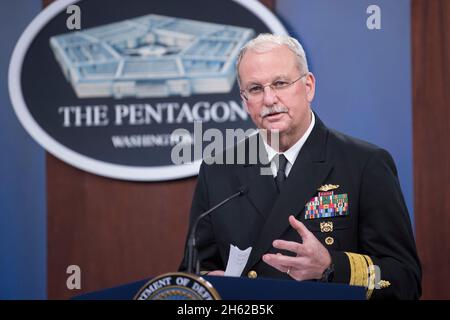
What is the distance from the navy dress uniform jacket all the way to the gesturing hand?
148 mm

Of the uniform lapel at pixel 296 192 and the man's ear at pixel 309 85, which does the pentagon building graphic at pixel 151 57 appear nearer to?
the man's ear at pixel 309 85

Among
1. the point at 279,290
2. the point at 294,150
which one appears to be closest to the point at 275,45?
the point at 294,150

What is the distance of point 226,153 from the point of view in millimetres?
2193

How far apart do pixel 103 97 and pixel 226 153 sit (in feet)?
3.47

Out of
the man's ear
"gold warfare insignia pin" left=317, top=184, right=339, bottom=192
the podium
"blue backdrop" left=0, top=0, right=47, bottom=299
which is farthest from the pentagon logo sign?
the podium

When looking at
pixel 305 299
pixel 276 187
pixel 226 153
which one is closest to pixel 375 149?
pixel 276 187

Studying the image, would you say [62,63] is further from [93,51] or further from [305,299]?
[305,299]

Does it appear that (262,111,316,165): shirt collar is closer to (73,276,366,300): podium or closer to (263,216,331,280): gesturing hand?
(263,216,331,280): gesturing hand

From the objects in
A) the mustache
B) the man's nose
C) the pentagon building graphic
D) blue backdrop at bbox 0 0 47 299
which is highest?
the pentagon building graphic

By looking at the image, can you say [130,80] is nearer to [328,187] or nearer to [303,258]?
[328,187]

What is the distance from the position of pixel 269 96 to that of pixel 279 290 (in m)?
0.79

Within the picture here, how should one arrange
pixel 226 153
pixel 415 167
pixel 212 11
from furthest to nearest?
pixel 212 11 < pixel 415 167 < pixel 226 153

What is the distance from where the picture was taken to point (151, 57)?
9.95 ft

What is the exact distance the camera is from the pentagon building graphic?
297 centimetres
